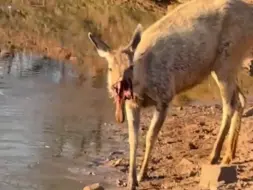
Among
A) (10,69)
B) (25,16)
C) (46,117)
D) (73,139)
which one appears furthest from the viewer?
(25,16)

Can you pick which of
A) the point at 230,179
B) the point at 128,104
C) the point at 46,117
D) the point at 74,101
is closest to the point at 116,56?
the point at 128,104

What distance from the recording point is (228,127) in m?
8.98

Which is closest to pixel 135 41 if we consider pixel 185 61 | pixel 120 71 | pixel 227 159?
pixel 120 71

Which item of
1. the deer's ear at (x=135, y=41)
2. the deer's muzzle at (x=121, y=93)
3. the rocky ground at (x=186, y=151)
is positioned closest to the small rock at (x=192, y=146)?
the rocky ground at (x=186, y=151)

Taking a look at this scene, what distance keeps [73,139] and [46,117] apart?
Result: 1452 millimetres

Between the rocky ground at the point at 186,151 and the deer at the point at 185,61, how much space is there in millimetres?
245

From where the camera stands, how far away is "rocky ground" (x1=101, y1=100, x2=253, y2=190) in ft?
26.8

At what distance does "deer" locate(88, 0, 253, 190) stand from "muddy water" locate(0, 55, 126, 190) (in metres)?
0.86

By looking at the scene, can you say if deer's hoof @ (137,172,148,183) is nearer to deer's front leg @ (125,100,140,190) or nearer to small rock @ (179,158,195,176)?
deer's front leg @ (125,100,140,190)

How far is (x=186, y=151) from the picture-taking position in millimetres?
9734

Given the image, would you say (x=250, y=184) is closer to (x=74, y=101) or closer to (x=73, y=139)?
(x=73, y=139)

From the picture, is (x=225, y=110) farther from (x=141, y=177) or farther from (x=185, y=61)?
(x=141, y=177)

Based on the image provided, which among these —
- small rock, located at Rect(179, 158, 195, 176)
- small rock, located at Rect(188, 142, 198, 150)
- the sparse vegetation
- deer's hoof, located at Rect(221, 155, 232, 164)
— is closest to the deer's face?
small rock, located at Rect(179, 158, 195, 176)

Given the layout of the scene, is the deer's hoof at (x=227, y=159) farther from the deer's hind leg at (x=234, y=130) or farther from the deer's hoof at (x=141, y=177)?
the deer's hoof at (x=141, y=177)
